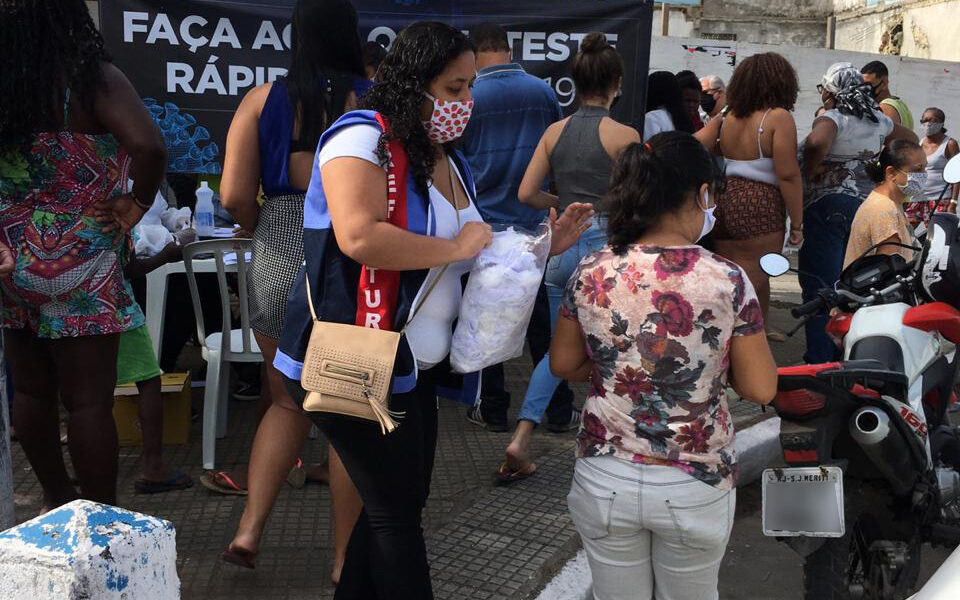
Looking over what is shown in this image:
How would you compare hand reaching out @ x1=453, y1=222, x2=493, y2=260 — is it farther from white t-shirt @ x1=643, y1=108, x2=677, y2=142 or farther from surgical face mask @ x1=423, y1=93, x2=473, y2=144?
white t-shirt @ x1=643, y1=108, x2=677, y2=142

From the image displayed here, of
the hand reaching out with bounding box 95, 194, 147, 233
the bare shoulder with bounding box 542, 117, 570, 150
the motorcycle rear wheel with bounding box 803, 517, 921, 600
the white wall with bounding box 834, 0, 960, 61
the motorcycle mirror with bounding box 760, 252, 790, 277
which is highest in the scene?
the white wall with bounding box 834, 0, 960, 61

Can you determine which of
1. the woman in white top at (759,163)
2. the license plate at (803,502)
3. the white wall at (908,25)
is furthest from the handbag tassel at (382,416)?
the white wall at (908,25)

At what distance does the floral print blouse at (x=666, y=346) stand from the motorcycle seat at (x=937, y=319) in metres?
0.97

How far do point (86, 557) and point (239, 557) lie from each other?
162 centimetres

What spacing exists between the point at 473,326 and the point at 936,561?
2572mm

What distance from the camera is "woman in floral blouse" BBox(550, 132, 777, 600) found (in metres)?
2.27

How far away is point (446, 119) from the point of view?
237 cm

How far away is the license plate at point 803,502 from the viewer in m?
2.73

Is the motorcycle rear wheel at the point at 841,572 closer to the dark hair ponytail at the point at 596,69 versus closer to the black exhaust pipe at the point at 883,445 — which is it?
the black exhaust pipe at the point at 883,445

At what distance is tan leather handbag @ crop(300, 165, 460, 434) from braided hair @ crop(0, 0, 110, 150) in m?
1.27

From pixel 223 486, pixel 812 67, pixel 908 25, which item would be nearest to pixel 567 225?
pixel 223 486

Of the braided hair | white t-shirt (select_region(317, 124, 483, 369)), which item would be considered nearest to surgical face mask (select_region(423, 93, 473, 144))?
white t-shirt (select_region(317, 124, 483, 369))

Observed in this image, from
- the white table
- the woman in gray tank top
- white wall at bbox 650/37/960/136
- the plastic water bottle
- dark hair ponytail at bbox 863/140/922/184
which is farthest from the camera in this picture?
white wall at bbox 650/37/960/136

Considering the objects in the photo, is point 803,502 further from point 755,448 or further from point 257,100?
point 257,100
